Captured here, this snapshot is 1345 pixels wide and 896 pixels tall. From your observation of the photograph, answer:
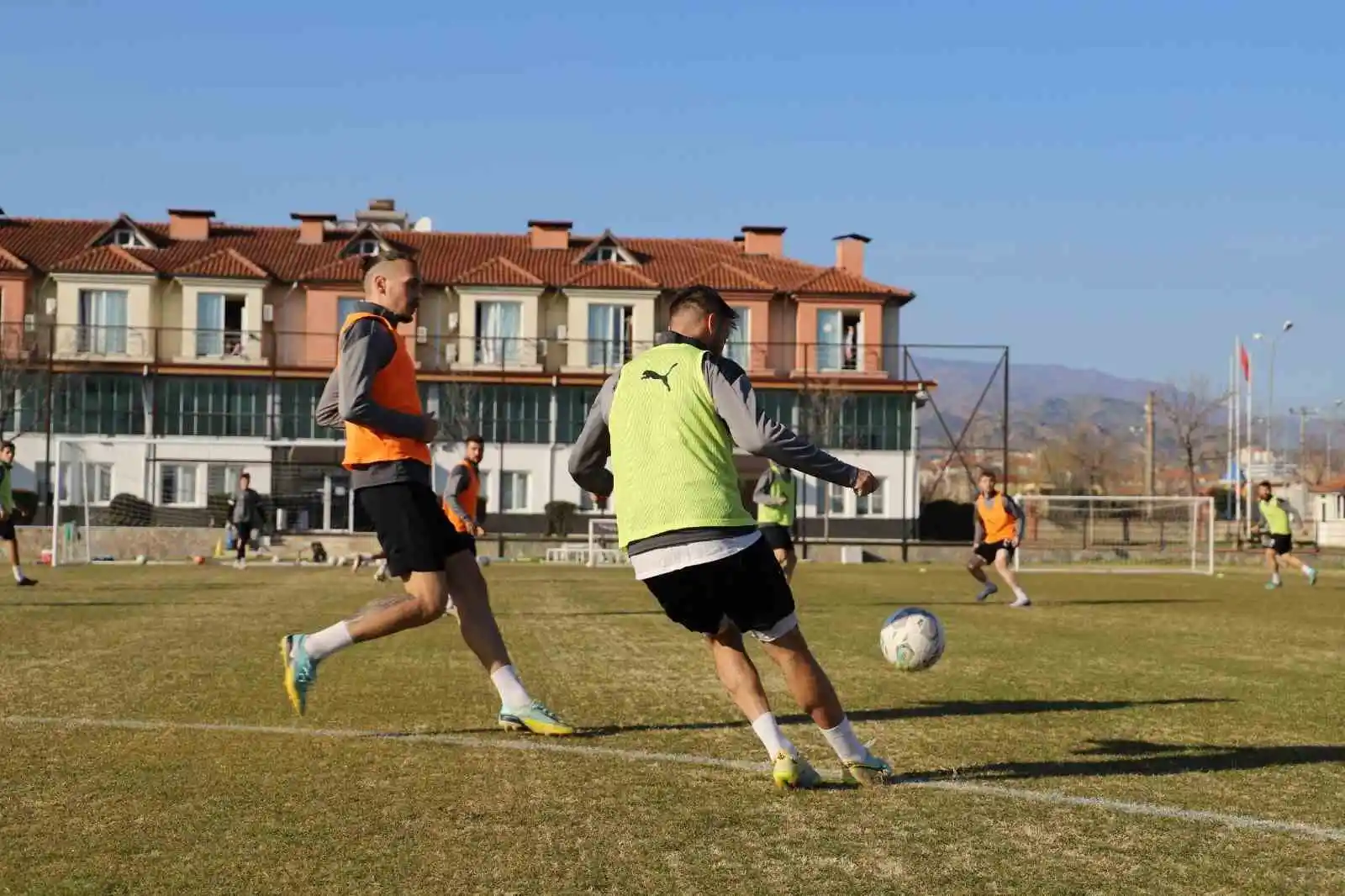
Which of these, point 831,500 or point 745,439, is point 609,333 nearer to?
point 831,500

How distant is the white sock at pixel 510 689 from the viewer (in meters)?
7.74

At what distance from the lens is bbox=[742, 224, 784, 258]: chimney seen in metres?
64.6

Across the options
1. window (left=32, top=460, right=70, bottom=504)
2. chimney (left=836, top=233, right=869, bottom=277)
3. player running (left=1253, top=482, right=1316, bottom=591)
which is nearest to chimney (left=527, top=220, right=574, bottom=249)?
chimney (left=836, top=233, right=869, bottom=277)

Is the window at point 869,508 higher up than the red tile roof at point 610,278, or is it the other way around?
the red tile roof at point 610,278

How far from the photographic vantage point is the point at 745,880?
15.0 feet

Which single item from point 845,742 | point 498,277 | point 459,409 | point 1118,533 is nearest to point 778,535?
point 845,742

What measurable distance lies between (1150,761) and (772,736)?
1932 millimetres

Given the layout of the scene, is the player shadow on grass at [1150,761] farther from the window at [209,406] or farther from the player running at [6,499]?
the window at [209,406]

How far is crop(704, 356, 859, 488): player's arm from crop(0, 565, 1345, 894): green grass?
4.02 ft

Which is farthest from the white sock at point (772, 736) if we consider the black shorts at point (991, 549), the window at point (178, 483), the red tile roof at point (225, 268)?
the red tile roof at point (225, 268)

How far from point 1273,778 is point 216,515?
141ft

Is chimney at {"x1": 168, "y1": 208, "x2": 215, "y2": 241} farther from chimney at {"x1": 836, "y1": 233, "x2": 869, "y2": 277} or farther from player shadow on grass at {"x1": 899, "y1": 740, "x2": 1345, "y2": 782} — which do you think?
player shadow on grass at {"x1": 899, "y1": 740, "x2": 1345, "y2": 782}

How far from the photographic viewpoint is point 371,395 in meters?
7.14

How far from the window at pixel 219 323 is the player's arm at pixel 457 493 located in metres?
42.3
